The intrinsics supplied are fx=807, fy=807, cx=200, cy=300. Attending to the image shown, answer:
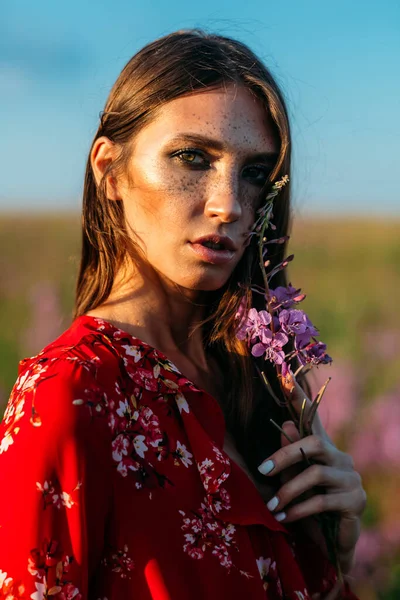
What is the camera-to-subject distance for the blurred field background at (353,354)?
4.32 meters

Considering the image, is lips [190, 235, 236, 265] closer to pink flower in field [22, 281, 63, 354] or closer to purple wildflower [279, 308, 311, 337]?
→ purple wildflower [279, 308, 311, 337]

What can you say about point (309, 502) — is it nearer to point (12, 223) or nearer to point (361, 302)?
point (361, 302)

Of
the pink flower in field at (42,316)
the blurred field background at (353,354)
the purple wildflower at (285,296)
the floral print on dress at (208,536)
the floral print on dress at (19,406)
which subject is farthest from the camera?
the pink flower in field at (42,316)

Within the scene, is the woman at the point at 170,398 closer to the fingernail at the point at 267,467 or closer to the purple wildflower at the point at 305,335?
the fingernail at the point at 267,467

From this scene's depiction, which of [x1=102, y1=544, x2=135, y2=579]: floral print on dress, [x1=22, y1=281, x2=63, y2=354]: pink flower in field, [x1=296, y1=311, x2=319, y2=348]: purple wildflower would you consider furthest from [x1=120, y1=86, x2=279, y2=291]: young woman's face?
[x1=22, y1=281, x2=63, y2=354]: pink flower in field

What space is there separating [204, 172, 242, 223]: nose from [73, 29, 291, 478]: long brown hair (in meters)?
0.19

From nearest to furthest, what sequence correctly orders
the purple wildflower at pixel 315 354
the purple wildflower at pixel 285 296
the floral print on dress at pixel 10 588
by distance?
the floral print on dress at pixel 10 588 < the purple wildflower at pixel 315 354 < the purple wildflower at pixel 285 296

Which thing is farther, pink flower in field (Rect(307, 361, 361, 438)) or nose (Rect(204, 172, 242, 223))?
pink flower in field (Rect(307, 361, 361, 438))

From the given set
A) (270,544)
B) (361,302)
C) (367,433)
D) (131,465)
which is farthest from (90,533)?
Answer: (361,302)

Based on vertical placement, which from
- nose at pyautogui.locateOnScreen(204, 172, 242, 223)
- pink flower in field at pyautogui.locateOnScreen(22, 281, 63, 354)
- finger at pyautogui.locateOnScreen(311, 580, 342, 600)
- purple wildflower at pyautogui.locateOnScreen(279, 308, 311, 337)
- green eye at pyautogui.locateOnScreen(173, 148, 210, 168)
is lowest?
finger at pyautogui.locateOnScreen(311, 580, 342, 600)

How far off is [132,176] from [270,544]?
3.18 feet

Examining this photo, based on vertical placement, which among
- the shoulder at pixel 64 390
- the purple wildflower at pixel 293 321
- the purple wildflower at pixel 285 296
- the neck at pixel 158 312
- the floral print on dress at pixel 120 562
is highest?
the neck at pixel 158 312

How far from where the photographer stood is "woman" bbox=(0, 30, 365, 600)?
61.1 inches

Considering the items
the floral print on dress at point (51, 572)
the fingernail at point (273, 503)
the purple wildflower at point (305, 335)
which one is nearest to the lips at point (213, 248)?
the purple wildflower at point (305, 335)
